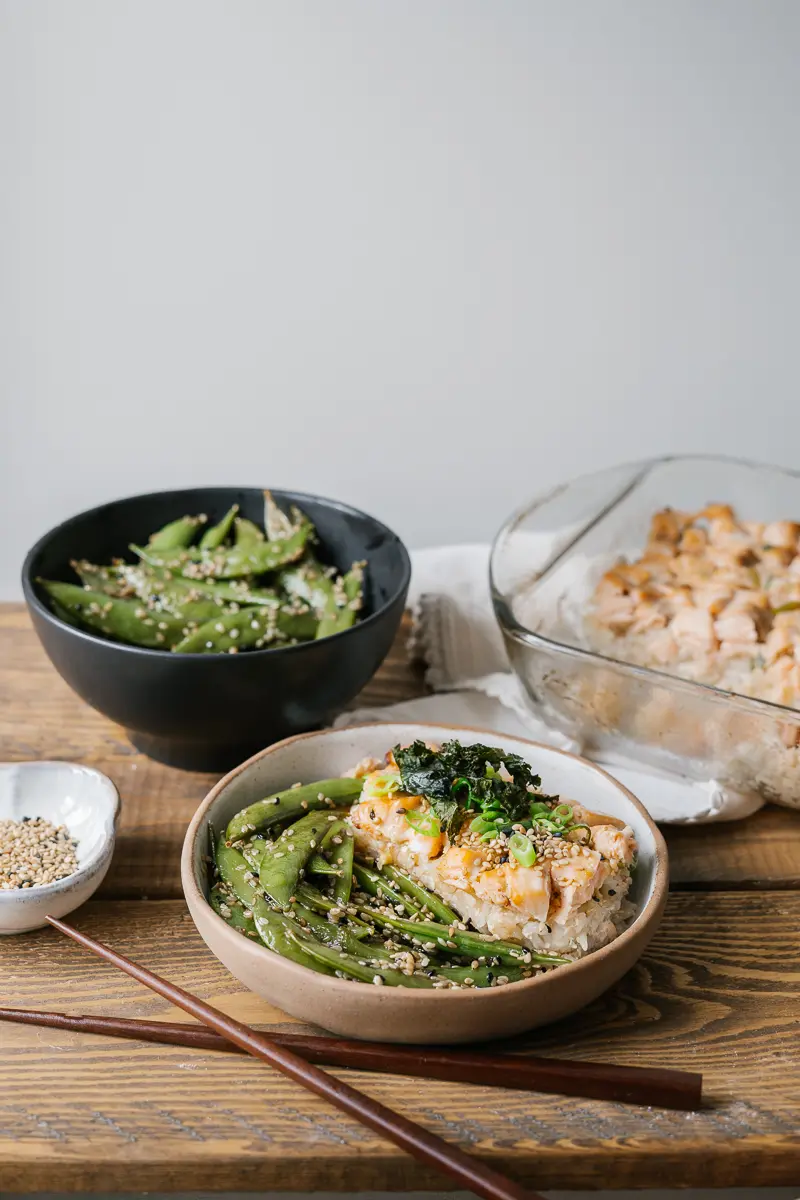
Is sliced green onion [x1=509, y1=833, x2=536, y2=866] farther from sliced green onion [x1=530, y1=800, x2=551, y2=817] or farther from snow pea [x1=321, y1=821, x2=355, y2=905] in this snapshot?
snow pea [x1=321, y1=821, x2=355, y2=905]

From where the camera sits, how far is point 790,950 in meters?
1.53

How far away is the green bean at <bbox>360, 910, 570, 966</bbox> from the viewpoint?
1315mm

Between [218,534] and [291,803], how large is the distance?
28.4 inches

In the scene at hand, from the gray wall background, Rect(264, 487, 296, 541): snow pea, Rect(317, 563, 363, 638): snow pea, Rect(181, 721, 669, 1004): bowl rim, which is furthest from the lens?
the gray wall background

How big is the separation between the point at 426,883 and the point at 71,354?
227cm

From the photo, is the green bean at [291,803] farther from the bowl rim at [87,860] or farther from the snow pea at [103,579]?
the snow pea at [103,579]

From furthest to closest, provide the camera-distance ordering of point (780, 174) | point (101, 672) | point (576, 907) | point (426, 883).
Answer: point (780, 174)
point (101, 672)
point (426, 883)
point (576, 907)

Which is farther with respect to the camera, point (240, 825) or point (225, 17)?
A: point (225, 17)

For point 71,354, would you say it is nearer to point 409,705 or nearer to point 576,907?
point 409,705

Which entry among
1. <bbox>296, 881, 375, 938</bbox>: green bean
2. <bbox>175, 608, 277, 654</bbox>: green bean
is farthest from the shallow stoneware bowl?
<bbox>175, 608, 277, 654</bbox>: green bean

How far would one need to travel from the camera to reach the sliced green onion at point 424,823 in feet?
4.71

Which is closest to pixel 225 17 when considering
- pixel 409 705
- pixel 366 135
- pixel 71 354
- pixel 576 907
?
pixel 366 135

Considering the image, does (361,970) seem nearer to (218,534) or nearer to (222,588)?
(222,588)

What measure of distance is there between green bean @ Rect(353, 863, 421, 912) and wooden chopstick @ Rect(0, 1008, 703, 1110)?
0.19 meters
